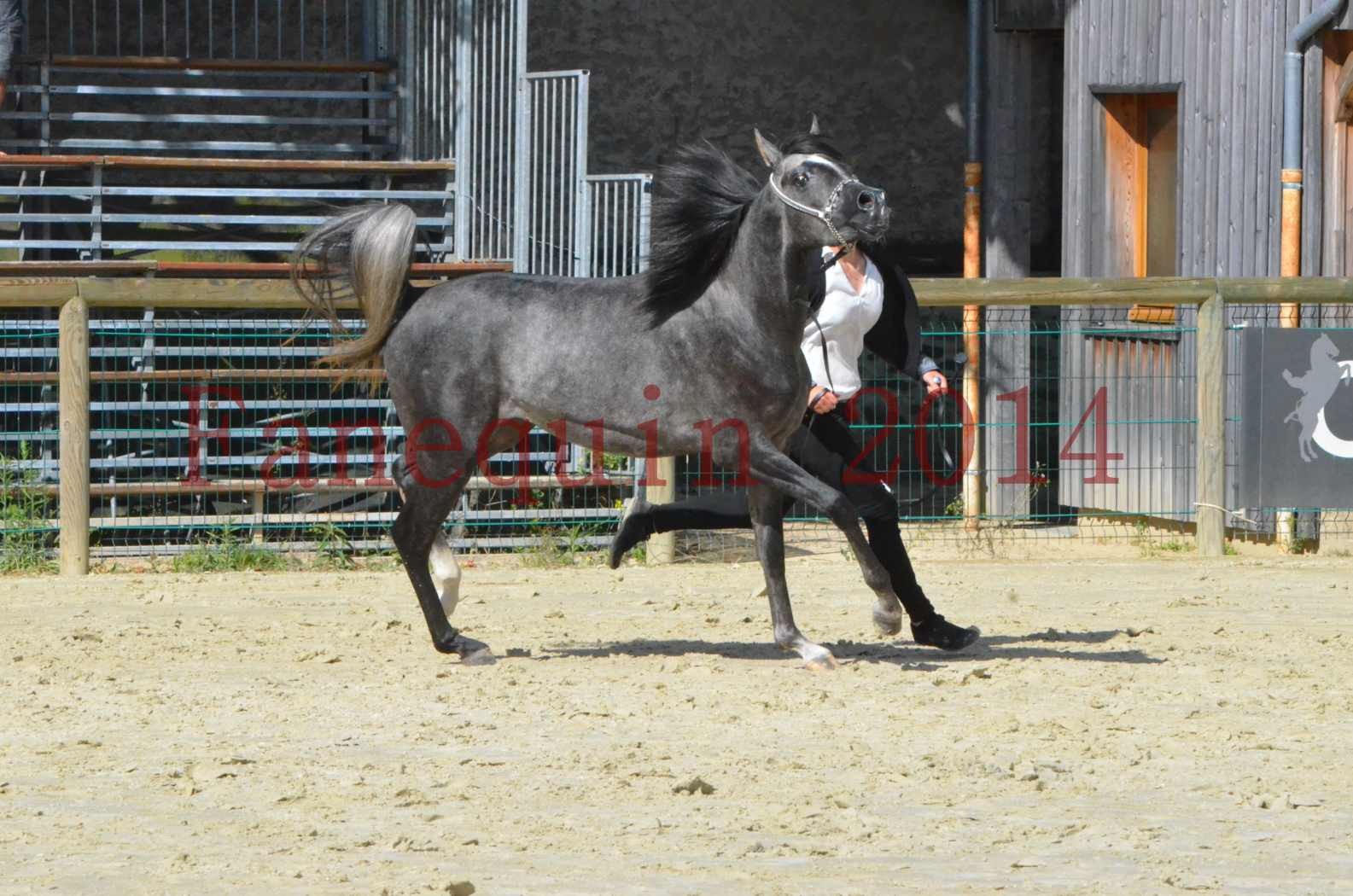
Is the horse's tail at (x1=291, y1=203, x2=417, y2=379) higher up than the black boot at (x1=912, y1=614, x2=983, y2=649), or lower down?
higher up

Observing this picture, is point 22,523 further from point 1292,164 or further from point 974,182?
point 1292,164

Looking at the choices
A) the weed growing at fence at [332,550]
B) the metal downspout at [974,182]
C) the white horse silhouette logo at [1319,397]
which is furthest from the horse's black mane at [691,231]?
the metal downspout at [974,182]

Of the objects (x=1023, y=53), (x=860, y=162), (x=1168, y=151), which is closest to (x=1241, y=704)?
(x=1168, y=151)

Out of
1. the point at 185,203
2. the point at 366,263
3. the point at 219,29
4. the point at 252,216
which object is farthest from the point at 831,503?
the point at 219,29

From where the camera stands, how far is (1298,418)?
11.1 meters

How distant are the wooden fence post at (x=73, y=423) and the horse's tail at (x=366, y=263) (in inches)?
107

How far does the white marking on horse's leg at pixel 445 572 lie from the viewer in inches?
303

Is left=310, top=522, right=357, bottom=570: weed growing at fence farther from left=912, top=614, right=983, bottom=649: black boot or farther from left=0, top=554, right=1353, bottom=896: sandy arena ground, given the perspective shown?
left=912, top=614, right=983, bottom=649: black boot

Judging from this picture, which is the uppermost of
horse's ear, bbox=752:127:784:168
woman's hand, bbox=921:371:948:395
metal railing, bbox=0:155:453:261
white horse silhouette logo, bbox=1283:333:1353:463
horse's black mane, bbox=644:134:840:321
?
metal railing, bbox=0:155:453:261

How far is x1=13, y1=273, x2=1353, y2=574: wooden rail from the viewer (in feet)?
32.9

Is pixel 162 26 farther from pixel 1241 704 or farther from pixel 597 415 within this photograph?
pixel 1241 704

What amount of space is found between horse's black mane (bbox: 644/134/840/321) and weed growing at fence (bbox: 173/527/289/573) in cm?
400

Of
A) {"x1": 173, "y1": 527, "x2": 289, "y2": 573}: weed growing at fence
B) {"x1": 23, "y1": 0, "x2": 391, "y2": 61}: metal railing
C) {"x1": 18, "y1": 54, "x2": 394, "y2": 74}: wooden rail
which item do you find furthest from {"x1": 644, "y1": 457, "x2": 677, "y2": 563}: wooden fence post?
{"x1": 23, "y1": 0, "x2": 391, "y2": 61}: metal railing

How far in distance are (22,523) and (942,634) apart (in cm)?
513
